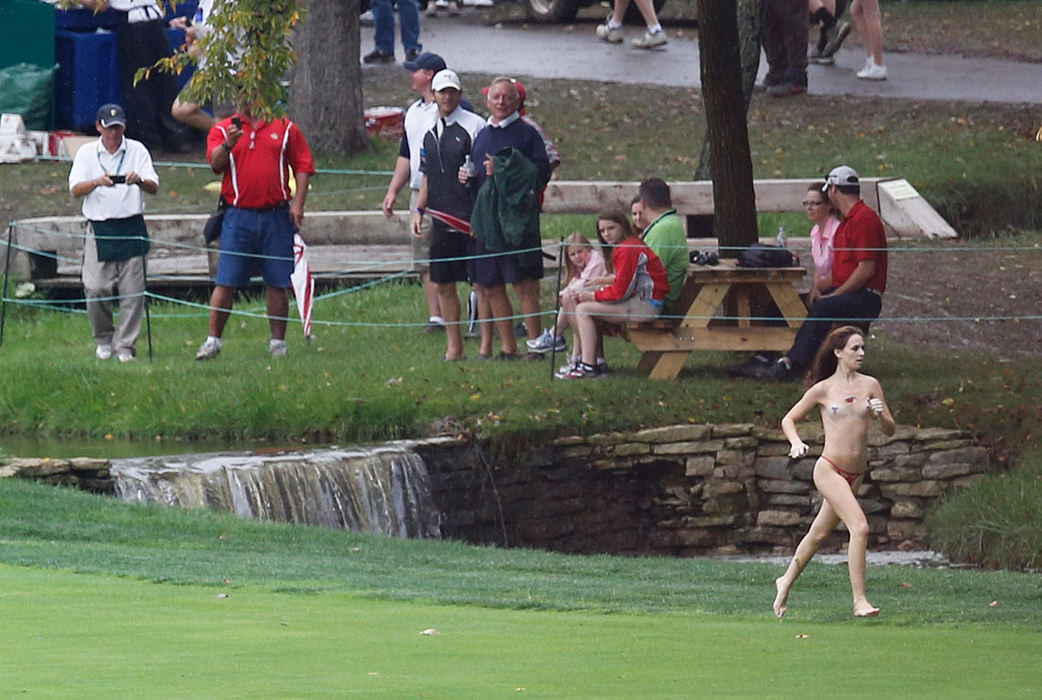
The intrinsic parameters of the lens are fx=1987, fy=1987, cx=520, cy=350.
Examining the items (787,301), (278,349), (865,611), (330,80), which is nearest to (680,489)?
(787,301)

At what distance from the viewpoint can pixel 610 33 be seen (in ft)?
99.2

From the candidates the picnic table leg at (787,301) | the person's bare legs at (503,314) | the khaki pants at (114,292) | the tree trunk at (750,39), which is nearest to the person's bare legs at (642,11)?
the tree trunk at (750,39)

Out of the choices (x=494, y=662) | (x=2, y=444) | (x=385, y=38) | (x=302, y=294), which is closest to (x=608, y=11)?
(x=385, y=38)

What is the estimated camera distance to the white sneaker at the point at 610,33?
1187 inches

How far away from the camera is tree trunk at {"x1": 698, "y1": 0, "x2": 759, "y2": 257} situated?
54.3ft

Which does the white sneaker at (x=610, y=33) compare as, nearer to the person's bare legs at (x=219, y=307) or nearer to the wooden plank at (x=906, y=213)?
the wooden plank at (x=906, y=213)

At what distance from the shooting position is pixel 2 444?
15.6 m

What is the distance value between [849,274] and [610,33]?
50.7 ft

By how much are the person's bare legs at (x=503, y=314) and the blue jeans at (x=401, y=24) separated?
1262 centimetres

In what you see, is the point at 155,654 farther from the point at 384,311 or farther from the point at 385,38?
the point at 385,38

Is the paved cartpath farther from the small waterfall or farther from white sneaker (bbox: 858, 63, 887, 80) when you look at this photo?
the small waterfall

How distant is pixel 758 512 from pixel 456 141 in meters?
4.01

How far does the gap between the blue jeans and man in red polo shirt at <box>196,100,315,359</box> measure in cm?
1191

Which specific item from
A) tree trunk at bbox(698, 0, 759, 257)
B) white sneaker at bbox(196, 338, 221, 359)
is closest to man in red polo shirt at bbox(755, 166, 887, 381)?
tree trunk at bbox(698, 0, 759, 257)
